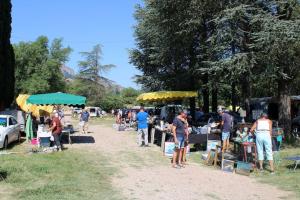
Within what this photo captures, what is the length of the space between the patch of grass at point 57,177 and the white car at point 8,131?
361cm

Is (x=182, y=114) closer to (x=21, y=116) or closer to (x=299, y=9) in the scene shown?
(x=299, y=9)

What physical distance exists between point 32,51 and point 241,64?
177 ft

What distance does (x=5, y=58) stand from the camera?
33844 mm

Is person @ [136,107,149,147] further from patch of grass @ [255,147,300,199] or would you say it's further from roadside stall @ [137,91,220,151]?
patch of grass @ [255,147,300,199]

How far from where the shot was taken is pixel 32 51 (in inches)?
2739

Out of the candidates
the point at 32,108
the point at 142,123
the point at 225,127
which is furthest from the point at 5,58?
the point at 225,127

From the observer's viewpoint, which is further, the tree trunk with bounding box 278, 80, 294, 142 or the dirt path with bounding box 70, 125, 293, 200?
the tree trunk with bounding box 278, 80, 294, 142

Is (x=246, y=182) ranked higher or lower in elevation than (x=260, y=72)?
lower

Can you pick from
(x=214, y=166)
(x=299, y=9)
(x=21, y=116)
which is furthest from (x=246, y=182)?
(x=21, y=116)

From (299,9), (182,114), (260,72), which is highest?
(299,9)

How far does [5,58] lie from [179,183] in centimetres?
2471

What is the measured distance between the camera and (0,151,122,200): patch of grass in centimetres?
1037

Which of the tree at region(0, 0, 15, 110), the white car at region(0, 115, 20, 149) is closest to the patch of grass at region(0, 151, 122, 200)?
the white car at region(0, 115, 20, 149)

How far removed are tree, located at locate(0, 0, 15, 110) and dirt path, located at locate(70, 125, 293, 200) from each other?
1867cm
